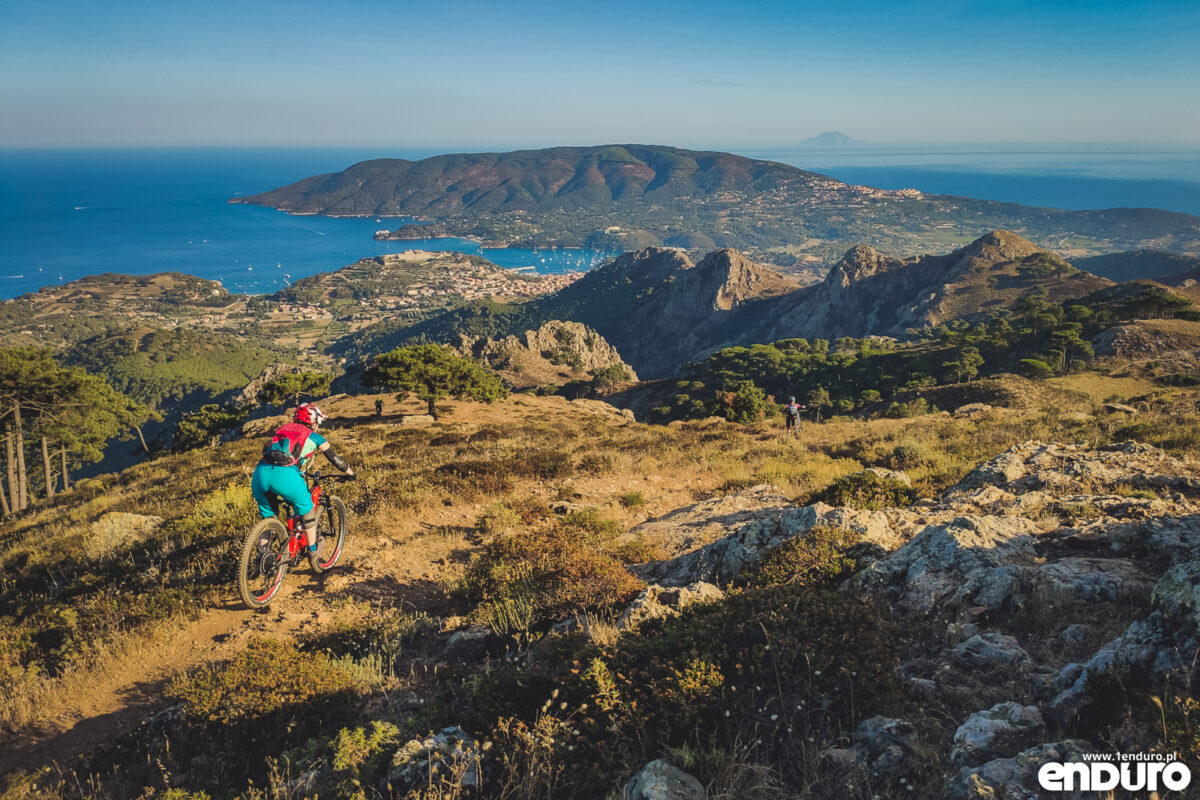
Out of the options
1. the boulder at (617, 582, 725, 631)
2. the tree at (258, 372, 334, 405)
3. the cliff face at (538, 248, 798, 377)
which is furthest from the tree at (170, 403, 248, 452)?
the cliff face at (538, 248, 798, 377)

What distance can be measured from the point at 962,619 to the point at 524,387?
86772 millimetres

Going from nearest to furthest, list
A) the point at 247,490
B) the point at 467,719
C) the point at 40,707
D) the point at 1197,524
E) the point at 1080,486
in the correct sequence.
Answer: the point at 467,719, the point at 40,707, the point at 1197,524, the point at 1080,486, the point at 247,490

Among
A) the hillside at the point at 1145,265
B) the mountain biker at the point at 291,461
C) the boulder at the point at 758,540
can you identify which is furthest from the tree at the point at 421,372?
the hillside at the point at 1145,265

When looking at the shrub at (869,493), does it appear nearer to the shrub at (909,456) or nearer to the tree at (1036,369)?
the shrub at (909,456)

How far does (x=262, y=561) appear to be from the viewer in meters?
8.13

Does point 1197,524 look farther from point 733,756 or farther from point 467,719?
point 467,719

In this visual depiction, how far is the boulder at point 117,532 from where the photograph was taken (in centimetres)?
1113

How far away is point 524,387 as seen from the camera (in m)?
90.9

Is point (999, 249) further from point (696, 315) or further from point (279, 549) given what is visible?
point (279, 549)

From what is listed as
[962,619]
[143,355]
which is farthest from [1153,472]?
[143,355]

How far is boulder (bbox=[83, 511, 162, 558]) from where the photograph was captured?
36.5 feet

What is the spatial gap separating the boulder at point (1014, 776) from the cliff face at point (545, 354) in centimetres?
8992

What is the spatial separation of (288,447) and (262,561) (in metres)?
1.74

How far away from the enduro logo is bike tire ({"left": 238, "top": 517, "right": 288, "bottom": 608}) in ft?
28.2
